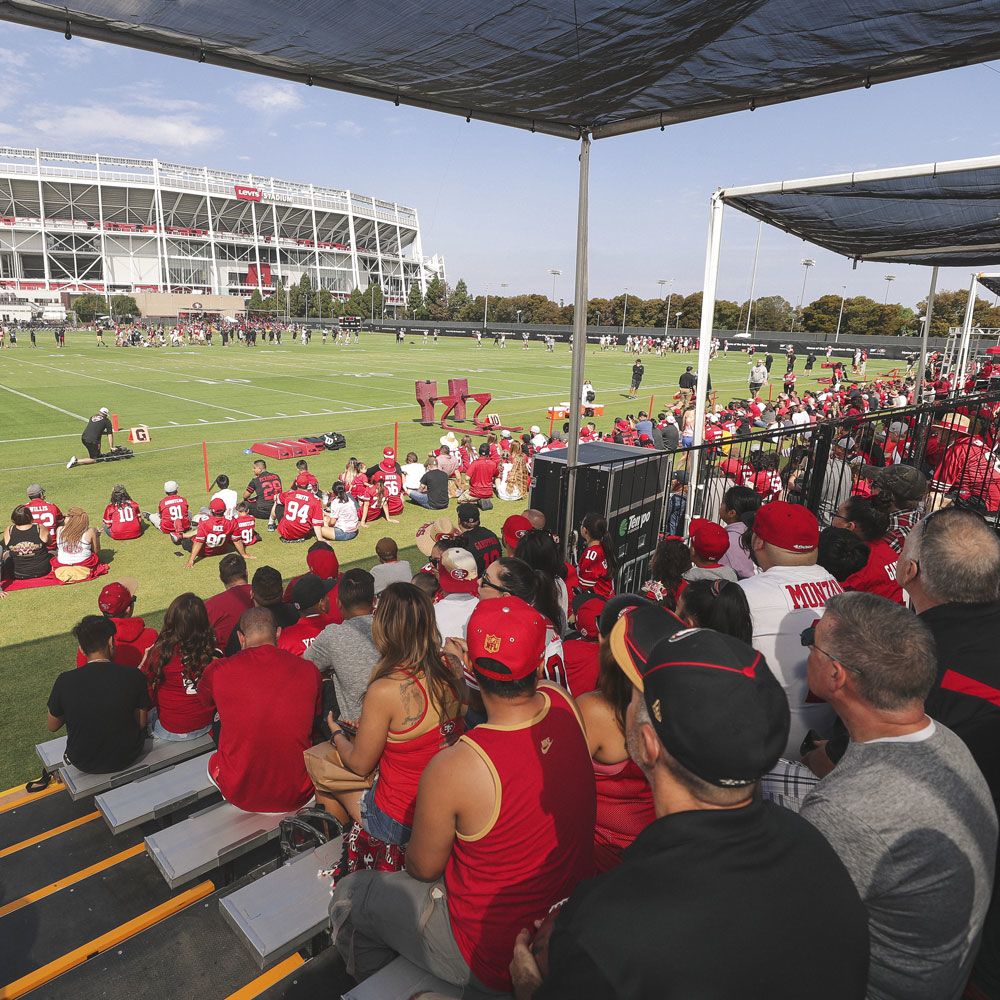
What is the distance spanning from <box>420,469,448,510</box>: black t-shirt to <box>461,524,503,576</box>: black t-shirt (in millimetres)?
6991

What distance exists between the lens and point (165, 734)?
4.84 metres

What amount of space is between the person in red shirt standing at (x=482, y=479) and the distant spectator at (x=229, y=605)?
8.40 metres

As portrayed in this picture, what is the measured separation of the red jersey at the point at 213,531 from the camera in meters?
10.3

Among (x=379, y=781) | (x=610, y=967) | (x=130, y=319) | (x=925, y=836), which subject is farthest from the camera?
(x=130, y=319)

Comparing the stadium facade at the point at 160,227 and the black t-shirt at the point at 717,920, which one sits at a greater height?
the stadium facade at the point at 160,227

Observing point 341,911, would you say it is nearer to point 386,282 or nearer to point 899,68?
point 899,68

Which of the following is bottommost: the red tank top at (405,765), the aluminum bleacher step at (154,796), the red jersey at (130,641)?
the aluminum bleacher step at (154,796)

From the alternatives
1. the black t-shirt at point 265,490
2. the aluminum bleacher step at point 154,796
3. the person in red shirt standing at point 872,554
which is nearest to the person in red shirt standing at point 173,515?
the black t-shirt at point 265,490

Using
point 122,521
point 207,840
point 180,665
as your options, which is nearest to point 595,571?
point 180,665

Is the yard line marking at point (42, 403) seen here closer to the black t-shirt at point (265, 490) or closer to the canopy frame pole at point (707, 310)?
the black t-shirt at point (265, 490)

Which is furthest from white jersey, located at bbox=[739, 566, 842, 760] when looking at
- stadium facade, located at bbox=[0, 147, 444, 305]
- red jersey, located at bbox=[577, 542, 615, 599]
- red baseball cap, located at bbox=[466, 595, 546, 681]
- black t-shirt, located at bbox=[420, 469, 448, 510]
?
stadium facade, located at bbox=[0, 147, 444, 305]

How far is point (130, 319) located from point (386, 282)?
6678 cm

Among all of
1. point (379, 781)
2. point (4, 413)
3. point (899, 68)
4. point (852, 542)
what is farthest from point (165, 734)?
point (4, 413)

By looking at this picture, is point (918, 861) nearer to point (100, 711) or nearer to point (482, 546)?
point (100, 711)
